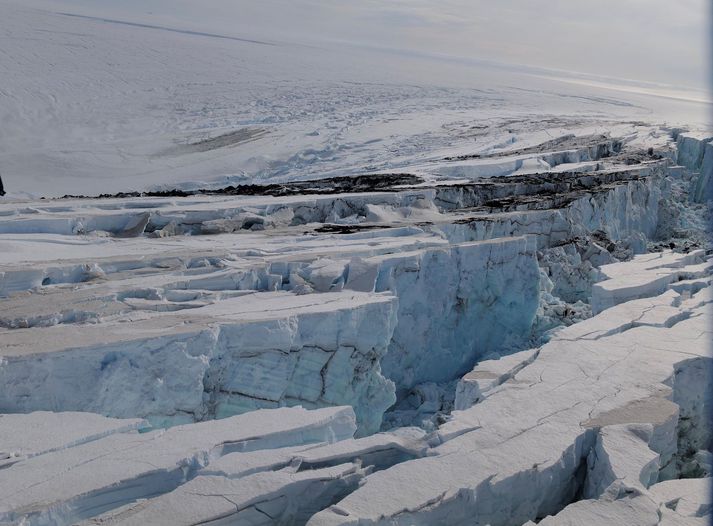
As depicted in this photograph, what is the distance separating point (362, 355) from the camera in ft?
18.4

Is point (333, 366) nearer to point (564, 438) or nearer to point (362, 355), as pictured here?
point (362, 355)

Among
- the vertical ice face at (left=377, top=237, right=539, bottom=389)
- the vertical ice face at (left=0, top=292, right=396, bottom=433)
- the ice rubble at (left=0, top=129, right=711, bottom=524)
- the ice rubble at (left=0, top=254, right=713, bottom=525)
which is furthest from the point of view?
the vertical ice face at (left=377, top=237, right=539, bottom=389)

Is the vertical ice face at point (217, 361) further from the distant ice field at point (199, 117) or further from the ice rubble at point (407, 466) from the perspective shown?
the distant ice field at point (199, 117)

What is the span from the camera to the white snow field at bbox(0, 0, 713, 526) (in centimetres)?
351

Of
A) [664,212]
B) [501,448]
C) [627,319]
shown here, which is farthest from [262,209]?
[664,212]

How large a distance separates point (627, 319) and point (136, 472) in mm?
5207

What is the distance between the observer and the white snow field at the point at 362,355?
3.51 m

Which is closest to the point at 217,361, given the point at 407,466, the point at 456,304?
the point at 407,466

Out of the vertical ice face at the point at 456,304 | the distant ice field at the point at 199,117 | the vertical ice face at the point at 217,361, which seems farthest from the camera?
the distant ice field at the point at 199,117

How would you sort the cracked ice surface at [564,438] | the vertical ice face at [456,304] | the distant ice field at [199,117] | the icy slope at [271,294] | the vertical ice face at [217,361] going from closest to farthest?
the cracked ice surface at [564,438]
the vertical ice face at [217,361]
the icy slope at [271,294]
the vertical ice face at [456,304]
the distant ice field at [199,117]

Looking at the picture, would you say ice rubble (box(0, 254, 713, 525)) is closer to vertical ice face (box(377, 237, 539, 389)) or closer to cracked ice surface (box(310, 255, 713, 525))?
cracked ice surface (box(310, 255, 713, 525))

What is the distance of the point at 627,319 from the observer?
6641 mm

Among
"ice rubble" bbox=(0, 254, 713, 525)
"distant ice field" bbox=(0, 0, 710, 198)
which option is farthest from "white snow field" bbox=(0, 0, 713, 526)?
"distant ice field" bbox=(0, 0, 710, 198)

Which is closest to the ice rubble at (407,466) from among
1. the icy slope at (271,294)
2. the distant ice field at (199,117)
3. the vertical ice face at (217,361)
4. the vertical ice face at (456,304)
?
the vertical ice face at (217,361)
